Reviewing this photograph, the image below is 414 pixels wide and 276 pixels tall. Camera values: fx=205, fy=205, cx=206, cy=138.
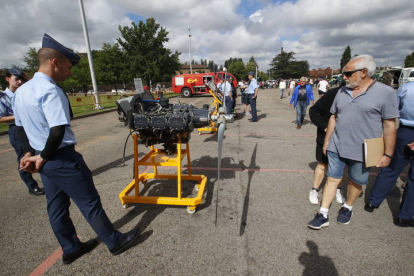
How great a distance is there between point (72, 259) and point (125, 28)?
98.7 ft

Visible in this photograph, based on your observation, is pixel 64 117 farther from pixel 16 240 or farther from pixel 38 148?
pixel 16 240

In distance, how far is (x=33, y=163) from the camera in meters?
1.75

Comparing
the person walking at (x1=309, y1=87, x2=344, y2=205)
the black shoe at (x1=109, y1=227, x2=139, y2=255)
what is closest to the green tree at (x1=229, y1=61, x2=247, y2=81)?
the person walking at (x1=309, y1=87, x2=344, y2=205)

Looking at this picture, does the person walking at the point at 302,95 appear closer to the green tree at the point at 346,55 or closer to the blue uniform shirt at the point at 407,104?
the blue uniform shirt at the point at 407,104

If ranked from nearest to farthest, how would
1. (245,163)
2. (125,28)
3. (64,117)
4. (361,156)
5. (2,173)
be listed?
(64,117) < (361,156) < (2,173) < (245,163) < (125,28)

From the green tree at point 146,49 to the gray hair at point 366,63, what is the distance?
27013mm

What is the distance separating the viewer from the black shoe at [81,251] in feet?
6.60

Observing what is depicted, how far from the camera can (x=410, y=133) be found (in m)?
2.42

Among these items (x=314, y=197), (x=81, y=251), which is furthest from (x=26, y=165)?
(x=314, y=197)

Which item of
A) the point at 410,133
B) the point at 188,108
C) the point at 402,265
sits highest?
the point at 188,108

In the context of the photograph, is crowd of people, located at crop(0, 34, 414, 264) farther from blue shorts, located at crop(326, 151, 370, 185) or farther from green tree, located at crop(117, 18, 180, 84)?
green tree, located at crop(117, 18, 180, 84)

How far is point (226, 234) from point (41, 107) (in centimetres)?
220

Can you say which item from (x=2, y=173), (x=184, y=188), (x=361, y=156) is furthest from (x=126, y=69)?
(x=361, y=156)

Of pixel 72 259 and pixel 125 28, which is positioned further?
pixel 125 28
